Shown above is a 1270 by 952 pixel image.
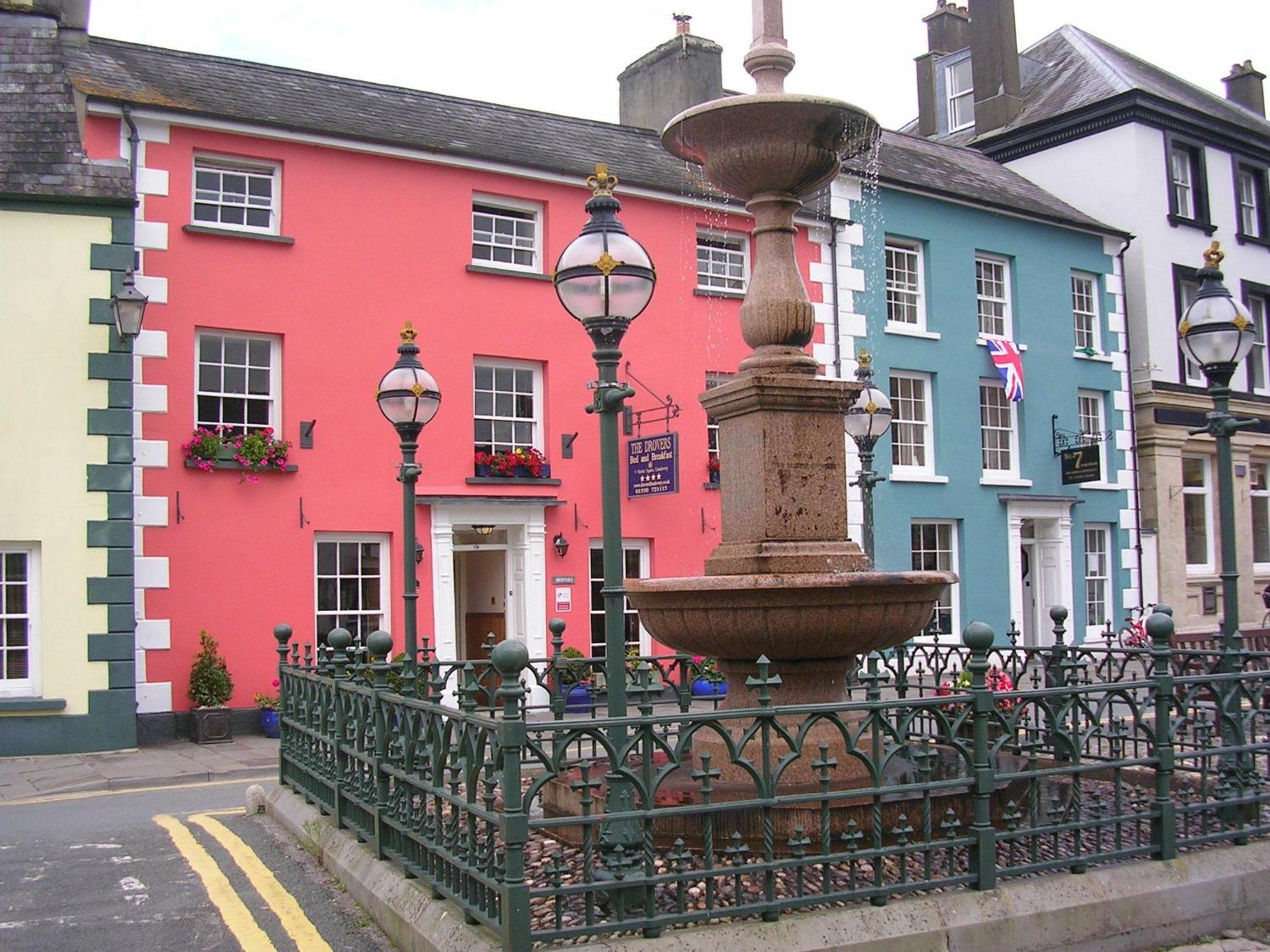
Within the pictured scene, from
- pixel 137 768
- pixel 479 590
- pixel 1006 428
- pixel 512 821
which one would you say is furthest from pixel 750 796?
pixel 1006 428

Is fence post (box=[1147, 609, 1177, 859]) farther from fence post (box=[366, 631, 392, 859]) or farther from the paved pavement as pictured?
the paved pavement

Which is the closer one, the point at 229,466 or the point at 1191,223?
the point at 229,466

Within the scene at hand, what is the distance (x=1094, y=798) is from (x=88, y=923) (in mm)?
5589

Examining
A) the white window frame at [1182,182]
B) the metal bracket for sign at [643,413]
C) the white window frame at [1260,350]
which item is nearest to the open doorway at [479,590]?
the metal bracket for sign at [643,413]

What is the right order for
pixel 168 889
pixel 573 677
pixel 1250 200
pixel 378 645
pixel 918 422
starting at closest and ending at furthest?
pixel 378 645
pixel 168 889
pixel 573 677
pixel 918 422
pixel 1250 200

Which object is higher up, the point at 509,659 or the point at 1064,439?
the point at 1064,439

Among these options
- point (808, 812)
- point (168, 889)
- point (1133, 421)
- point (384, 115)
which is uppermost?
point (384, 115)

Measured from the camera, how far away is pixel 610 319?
5941 millimetres

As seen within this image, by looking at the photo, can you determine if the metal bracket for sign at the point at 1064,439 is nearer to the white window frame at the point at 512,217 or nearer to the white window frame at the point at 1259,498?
the white window frame at the point at 1259,498

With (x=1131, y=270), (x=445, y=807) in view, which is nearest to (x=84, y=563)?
(x=445, y=807)

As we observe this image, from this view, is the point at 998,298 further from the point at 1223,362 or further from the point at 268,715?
the point at 268,715

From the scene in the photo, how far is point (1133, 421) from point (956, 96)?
408 inches

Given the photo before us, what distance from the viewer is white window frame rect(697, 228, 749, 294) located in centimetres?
2072

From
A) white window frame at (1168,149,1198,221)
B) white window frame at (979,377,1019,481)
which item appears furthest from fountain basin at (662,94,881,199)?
white window frame at (1168,149,1198,221)
